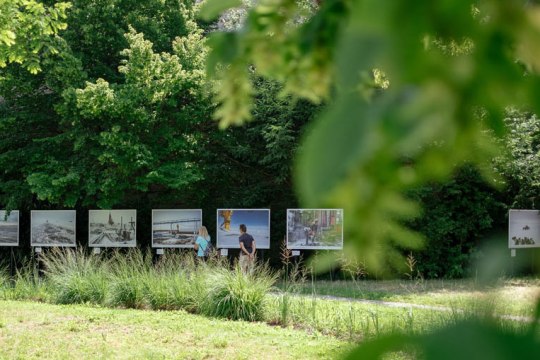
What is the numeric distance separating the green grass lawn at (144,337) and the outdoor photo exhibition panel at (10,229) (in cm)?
720

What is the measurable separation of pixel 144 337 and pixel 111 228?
27.7ft

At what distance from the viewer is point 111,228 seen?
15.1m

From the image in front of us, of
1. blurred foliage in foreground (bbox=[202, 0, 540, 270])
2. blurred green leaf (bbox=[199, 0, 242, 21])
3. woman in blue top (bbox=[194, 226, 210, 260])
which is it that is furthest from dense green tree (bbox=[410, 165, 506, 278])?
blurred foliage in foreground (bbox=[202, 0, 540, 270])

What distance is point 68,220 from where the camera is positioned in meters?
15.4

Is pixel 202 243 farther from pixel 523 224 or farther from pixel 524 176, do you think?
pixel 524 176

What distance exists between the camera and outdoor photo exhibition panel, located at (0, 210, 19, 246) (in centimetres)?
1564

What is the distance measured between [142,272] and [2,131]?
25.2 feet

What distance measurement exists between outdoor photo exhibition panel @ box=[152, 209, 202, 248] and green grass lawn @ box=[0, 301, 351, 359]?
5.66 meters

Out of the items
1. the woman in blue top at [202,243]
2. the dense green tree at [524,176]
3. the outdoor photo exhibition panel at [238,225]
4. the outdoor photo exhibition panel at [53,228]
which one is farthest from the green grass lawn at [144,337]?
the dense green tree at [524,176]

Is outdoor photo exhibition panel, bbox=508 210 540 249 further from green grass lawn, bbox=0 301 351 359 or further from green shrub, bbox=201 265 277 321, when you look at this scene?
green grass lawn, bbox=0 301 351 359

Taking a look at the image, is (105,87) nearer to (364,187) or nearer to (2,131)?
(2,131)

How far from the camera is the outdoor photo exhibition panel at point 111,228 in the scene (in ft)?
49.3

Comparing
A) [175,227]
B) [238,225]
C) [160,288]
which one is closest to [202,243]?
[238,225]

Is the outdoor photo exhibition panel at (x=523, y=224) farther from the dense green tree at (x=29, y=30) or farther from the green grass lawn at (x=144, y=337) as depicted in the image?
the dense green tree at (x=29, y=30)
